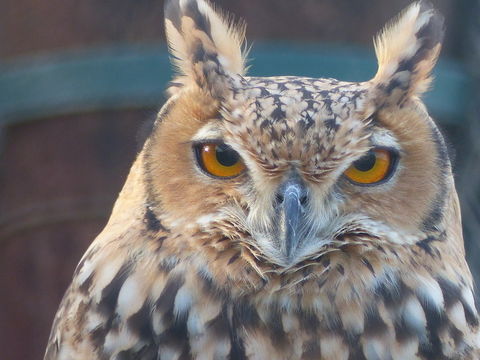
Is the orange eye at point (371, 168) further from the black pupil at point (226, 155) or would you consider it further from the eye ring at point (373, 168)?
the black pupil at point (226, 155)

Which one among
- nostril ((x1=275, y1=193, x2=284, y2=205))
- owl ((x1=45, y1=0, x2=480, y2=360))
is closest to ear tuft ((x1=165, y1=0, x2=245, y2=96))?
owl ((x1=45, y1=0, x2=480, y2=360))

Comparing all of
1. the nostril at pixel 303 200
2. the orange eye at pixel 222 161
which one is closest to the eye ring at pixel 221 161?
the orange eye at pixel 222 161

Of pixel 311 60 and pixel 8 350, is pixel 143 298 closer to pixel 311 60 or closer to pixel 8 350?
pixel 311 60

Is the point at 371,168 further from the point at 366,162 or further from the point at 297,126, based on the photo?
the point at 297,126

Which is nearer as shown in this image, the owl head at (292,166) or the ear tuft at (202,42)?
the owl head at (292,166)

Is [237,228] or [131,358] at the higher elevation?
[237,228]

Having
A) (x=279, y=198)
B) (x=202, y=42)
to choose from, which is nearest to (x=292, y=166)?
(x=279, y=198)

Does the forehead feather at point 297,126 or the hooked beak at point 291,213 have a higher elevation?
the forehead feather at point 297,126

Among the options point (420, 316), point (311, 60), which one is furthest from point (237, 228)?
point (311, 60)
